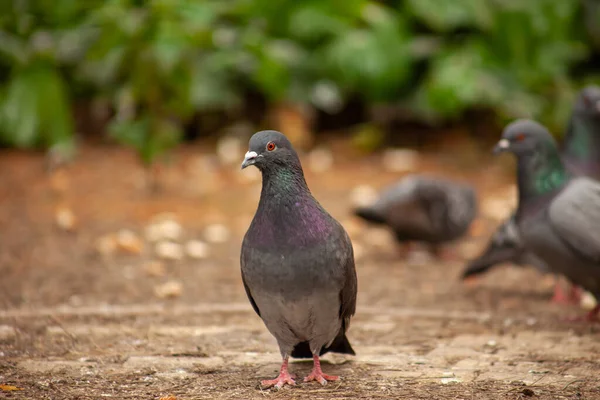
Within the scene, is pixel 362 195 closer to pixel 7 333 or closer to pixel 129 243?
pixel 129 243

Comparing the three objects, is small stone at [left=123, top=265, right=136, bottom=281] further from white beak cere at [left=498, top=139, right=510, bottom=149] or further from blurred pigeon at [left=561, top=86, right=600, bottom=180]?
blurred pigeon at [left=561, top=86, right=600, bottom=180]

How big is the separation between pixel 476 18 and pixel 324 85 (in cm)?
182

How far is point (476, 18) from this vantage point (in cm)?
919

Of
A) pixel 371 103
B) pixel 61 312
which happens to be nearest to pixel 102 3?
pixel 371 103

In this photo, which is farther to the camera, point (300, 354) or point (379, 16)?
point (379, 16)

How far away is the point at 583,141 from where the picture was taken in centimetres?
602

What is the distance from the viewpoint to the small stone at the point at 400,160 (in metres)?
8.88

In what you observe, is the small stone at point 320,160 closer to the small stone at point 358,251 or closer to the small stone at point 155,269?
the small stone at point 358,251

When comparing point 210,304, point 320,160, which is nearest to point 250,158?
point 210,304

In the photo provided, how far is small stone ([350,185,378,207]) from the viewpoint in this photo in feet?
24.9

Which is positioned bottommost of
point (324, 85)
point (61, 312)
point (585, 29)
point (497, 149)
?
point (61, 312)

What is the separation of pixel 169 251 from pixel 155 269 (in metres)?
0.46

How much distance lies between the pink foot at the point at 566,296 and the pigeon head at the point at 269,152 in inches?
106

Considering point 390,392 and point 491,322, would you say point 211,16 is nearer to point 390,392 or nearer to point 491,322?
point 491,322
